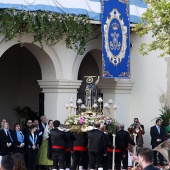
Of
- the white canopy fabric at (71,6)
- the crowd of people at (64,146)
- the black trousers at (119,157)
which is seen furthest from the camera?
the black trousers at (119,157)

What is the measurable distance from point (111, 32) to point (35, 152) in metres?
5.34

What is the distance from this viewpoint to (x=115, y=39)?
22.0 m

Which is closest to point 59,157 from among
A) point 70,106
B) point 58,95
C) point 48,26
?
point 70,106

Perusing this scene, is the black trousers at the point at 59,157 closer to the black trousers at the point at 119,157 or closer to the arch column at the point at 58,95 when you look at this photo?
the black trousers at the point at 119,157

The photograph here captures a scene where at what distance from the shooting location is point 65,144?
58.9 feet

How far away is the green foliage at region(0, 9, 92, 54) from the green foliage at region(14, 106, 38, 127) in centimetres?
427

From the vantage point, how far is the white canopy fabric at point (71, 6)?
1882cm

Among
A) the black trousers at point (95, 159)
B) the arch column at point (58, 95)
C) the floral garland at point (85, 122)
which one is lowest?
the black trousers at point (95, 159)

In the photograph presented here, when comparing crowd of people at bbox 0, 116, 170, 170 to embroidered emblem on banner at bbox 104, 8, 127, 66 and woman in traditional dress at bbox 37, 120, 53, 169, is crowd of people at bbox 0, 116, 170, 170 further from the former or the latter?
embroidered emblem on banner at bbox 104, 8, 127, 66

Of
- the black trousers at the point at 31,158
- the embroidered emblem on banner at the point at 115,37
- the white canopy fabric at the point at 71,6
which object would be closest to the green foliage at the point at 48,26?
the white canopy fabric at the point at 71,6

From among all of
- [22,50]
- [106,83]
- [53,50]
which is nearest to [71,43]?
[53,50]

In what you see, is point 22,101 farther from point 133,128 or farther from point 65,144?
point 65,144

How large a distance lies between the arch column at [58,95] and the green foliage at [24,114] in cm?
285

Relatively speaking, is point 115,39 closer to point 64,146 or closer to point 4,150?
point 64,146
